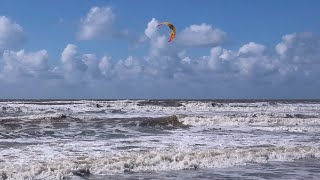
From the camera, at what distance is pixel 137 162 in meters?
13.2

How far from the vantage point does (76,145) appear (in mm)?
17984

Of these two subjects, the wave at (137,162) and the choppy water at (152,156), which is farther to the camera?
the choppy water at (152,156)

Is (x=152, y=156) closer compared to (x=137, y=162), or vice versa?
(x=137, y=162)

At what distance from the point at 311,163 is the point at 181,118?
19.6 meters

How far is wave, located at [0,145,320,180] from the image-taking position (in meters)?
11.7

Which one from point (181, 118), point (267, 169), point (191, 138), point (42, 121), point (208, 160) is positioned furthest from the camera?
point (181, 118)

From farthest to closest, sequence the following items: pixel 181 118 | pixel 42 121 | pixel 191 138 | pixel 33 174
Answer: pixel 181 118 < pixel 42 121 < pixel 191 138 < pixel 33 174

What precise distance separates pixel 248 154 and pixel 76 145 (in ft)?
21.8

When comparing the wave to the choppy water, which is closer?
the wave

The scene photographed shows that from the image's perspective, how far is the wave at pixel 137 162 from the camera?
459 inches

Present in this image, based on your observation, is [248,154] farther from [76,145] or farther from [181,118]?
[181,118]

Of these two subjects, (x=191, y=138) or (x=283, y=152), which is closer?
(x=283, y=152)

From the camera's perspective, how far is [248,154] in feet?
49.0

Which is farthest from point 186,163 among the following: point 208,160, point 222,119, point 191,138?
point 222,119
